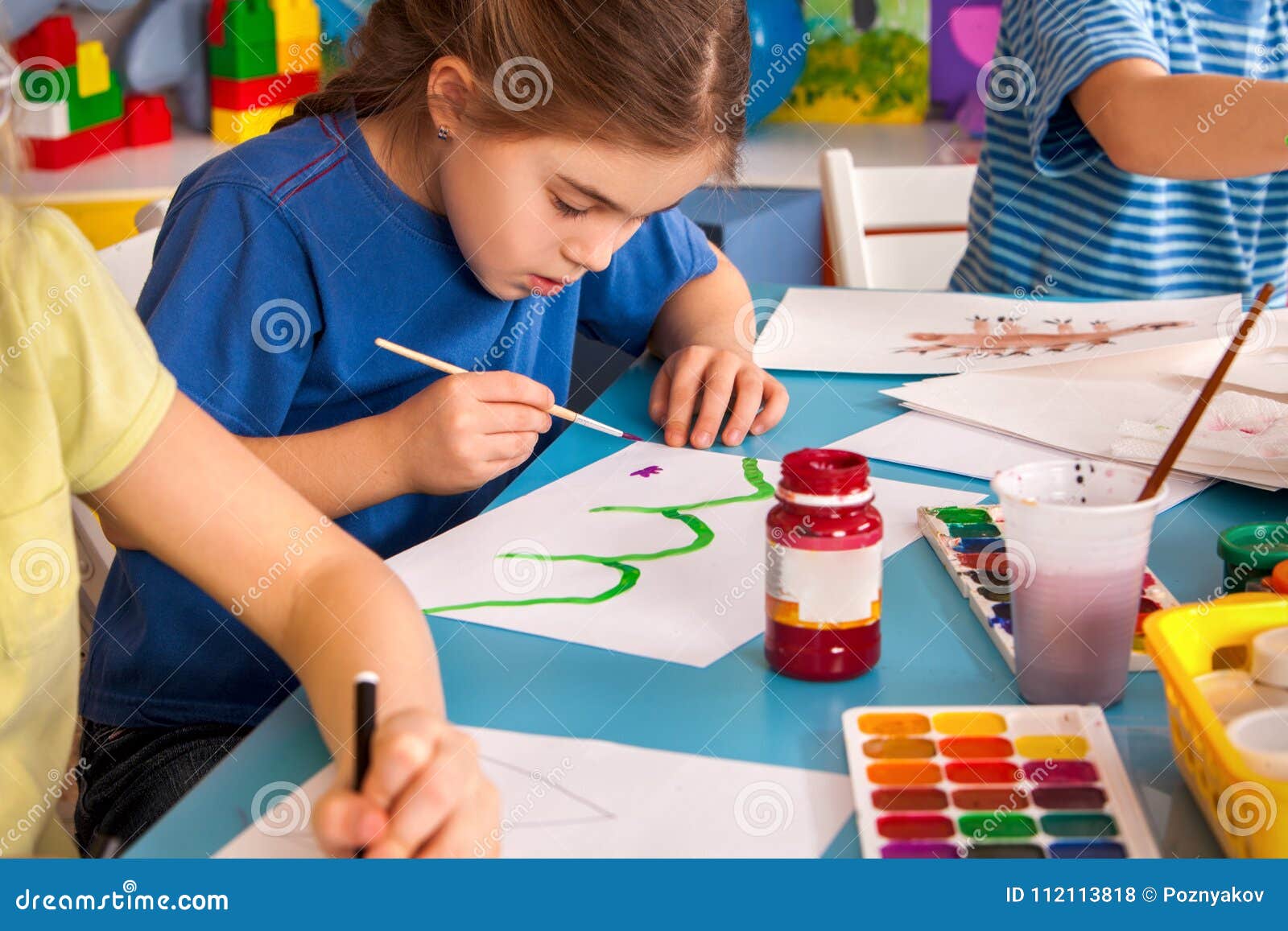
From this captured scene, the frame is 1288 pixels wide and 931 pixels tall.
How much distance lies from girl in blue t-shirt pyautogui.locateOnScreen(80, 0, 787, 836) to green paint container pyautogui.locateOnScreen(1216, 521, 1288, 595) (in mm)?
413

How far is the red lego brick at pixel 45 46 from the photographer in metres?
2.23

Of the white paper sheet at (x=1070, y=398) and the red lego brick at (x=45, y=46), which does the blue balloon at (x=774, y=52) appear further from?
the white paper sheet at (x=1070, y=398)

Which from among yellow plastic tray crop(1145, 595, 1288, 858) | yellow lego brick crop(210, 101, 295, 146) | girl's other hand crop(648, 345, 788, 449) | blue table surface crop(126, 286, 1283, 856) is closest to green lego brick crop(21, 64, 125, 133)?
yellow lego brick crop(210, 101, 295, 146)

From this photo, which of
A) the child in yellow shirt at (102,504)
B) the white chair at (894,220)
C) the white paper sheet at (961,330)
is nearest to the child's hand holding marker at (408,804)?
the child in yellow shirt at (102,504)

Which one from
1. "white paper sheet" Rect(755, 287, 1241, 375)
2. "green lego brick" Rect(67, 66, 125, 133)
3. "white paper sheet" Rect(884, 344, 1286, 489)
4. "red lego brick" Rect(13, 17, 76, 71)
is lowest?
"green lego brick" Rect(67, 66, 125, 133)

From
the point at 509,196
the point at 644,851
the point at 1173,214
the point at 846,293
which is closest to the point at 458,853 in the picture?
the point at 644,851

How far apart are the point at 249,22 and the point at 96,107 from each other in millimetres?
325

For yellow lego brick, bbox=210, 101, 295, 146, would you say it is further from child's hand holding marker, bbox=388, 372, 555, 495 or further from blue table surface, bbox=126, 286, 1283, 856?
blue table surface, bbox=126, 286, 1283, 856

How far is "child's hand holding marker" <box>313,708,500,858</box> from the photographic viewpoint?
51 cm

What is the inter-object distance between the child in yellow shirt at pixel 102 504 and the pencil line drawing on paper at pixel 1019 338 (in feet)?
2.33

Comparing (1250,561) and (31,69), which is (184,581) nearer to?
(1250,561)

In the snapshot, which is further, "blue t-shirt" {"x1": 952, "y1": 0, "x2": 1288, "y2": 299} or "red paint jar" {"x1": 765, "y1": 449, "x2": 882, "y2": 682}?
"blue t-shirt" {"x1": 952, "y1": 0, "x2": 1288, "y2": 299}

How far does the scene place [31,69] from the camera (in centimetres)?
225

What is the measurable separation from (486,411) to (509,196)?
17 cm
